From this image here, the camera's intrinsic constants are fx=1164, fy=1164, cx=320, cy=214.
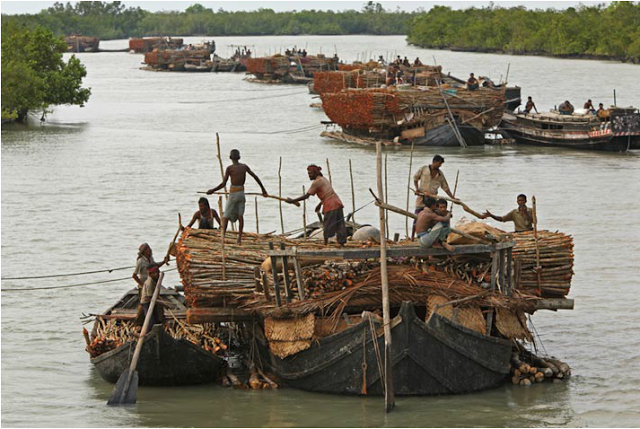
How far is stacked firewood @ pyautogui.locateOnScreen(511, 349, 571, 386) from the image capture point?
1255 cm

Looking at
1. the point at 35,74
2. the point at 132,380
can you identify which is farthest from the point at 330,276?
the point at 35,74

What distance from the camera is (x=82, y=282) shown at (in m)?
19.2

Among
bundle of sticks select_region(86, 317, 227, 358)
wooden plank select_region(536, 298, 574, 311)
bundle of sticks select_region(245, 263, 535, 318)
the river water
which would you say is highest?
Result: bundle of sticks select_region(245, 263, 535, 318)

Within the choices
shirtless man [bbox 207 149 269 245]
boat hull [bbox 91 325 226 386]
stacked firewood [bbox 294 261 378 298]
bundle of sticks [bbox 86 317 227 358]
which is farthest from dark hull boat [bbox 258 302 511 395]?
shirtless man [bbox 207 149 269 245]

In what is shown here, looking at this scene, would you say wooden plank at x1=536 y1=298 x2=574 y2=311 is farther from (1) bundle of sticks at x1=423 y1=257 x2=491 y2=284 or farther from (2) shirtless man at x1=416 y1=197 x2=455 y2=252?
(2) shirtless man at x1=416 y1=197 x2=455 y2=252

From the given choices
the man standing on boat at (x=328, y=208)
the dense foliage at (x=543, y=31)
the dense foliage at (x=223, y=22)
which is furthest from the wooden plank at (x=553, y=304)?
the dense foliage at (x=223, y=22)

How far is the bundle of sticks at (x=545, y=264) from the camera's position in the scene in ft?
40.6

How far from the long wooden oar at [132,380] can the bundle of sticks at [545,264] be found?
12.7 ft

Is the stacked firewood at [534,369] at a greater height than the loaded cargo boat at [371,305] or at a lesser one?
lesser

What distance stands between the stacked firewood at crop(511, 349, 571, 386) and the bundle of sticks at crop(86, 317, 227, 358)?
10.5 ft

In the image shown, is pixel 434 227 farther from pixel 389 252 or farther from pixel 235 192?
pixel 235 192

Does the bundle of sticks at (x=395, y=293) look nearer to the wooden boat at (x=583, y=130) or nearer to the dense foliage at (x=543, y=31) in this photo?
the wooden boat at (x=583, y=130)

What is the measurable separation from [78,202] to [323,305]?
56.3 ft

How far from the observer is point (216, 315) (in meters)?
12.1
